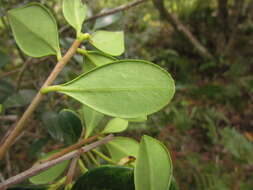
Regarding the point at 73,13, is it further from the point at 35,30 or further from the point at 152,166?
the point at 152,166

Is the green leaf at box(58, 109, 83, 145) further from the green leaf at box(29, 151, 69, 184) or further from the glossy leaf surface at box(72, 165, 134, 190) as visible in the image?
the glossy leaf surface at box(72, 165, 134, 190)

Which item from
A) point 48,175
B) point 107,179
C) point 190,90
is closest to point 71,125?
point 48,175

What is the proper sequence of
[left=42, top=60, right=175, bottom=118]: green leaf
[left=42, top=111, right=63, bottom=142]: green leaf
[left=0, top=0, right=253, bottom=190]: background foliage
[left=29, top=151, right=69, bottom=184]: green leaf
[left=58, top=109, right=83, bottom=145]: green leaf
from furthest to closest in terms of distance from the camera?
[left=0, top=0, right=253, bottom=190]: background foliage < [left=42, top=111, right=63, bottom=142]: green leaf < [left=58, top=109, right=83, bottom=145]: green leaf < [left=29, top=151, right=69, bottom=184]: green leaf < [left=42, top=60, right=175, bottom=118]: green leaf

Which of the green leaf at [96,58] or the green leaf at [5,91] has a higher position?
the green leaf at [96,58]

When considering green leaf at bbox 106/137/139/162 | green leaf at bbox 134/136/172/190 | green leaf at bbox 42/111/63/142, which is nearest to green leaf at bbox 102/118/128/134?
green leaf at bbox 106/137/139/162

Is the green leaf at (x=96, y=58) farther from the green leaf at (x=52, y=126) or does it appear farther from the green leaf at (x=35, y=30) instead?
the green leaf at (x=52, y=126)

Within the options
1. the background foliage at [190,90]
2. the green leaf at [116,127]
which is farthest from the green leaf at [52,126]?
the green leaf at [116,127]
